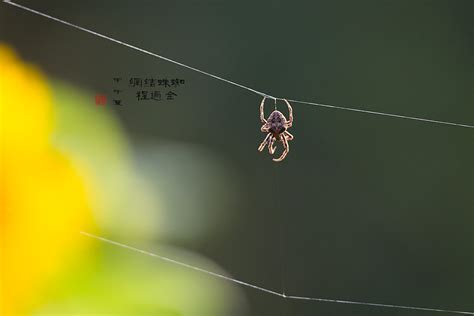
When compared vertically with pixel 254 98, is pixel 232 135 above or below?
below

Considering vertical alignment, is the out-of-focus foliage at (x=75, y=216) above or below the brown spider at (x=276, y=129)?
below

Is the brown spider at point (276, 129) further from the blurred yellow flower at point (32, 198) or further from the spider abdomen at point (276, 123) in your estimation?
the blurred yellow flower at point (32, 198)

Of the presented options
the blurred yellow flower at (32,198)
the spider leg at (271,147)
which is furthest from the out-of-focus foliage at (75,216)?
the spider leg at (271,147)

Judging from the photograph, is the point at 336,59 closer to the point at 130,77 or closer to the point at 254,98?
the point at 254,98

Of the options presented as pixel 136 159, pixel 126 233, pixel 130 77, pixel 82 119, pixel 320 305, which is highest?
pixel 130 77

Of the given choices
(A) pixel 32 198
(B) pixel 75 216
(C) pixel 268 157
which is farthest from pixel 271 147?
(A) pixel 32 198

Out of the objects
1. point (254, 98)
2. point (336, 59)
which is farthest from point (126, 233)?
point (336, 59)
